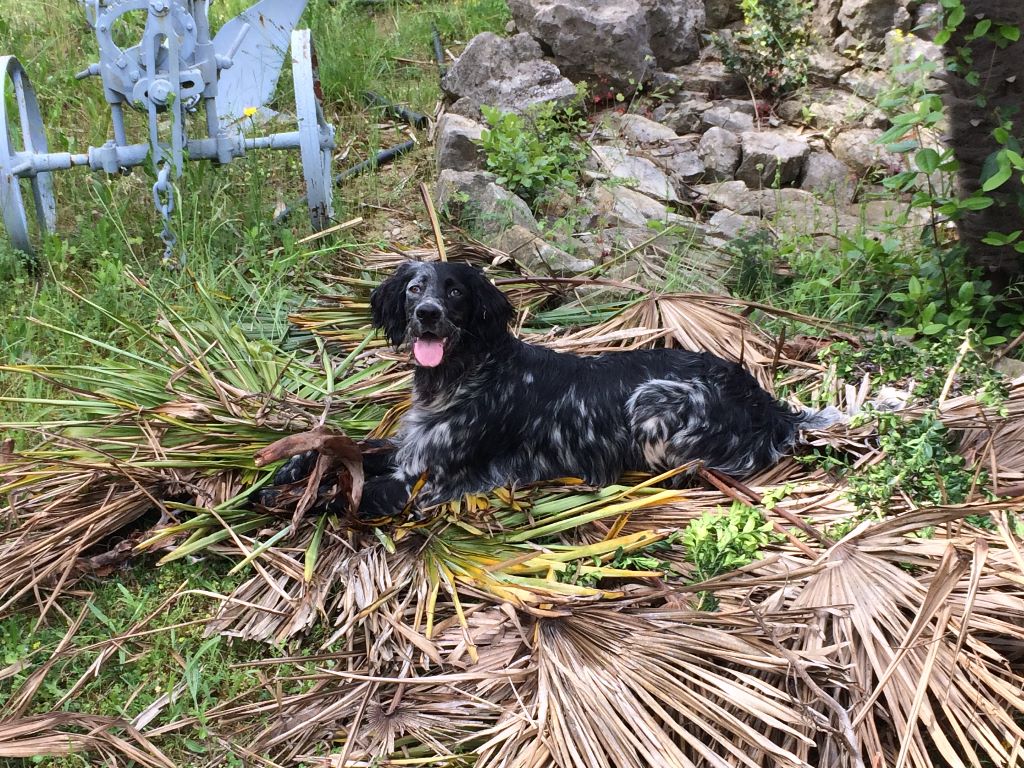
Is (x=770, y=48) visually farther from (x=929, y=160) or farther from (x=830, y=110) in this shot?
(x=929, y=160)

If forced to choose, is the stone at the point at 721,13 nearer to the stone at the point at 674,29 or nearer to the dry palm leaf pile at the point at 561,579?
the stone at the point at 674,29

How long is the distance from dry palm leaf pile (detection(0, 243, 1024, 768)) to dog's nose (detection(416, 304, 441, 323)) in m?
0.60

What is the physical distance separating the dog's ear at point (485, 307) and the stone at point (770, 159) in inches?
149

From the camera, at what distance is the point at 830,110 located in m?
7.76

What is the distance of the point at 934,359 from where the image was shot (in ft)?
13.3

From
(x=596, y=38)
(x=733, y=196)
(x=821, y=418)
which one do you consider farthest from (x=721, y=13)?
(x=821, y=418)

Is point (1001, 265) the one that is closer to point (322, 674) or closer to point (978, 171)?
point (978, 171)

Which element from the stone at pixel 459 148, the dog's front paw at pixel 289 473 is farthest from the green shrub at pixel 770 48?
the dog's front paw at pixel 289 473

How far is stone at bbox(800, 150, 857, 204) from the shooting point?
22.5 feet

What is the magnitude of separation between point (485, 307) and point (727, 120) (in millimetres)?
4712

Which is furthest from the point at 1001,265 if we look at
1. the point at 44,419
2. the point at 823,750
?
the point at 44,419

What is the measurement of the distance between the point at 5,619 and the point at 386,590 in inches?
53.9

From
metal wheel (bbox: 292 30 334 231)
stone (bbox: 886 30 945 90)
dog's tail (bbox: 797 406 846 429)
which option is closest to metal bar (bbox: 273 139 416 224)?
metal wheel (bbox: 292 30 334 231)

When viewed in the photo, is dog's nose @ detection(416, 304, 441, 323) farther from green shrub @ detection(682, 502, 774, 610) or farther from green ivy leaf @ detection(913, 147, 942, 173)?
green ivy leaf @ detection(913, 147, 942, 173)
